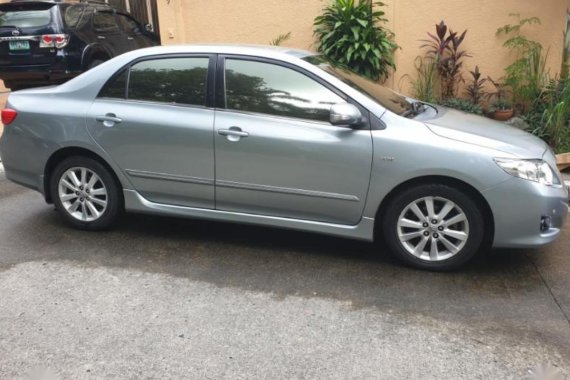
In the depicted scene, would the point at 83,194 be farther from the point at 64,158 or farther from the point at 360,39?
the point at 360,39

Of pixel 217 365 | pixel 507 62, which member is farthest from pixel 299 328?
pixel 507 62

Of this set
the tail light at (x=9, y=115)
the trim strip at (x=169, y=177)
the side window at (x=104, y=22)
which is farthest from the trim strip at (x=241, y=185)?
the side window at (x=104, y=22)

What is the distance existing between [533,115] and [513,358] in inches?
206

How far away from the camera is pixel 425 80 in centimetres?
854

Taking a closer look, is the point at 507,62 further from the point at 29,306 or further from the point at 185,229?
the point at 29,306

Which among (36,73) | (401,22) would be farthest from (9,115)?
(401,22)

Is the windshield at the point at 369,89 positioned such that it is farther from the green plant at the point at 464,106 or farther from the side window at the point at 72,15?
the side window at the point at 72,15

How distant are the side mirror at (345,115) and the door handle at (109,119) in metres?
1.71

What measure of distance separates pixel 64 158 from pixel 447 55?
18.3 feet

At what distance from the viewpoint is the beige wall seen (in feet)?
26.0

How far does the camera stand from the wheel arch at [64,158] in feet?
15.7

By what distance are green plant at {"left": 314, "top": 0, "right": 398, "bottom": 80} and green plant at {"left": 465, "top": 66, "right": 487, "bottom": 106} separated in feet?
3.67

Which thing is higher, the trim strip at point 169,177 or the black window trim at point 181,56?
the black window trim at point 181,56

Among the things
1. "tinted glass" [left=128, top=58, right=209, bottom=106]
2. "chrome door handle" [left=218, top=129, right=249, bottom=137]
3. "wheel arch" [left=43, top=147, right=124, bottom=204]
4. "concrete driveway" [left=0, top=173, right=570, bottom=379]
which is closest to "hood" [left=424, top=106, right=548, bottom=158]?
"concrete driveway" [left=0, top=173, right=570, bottom=379]
